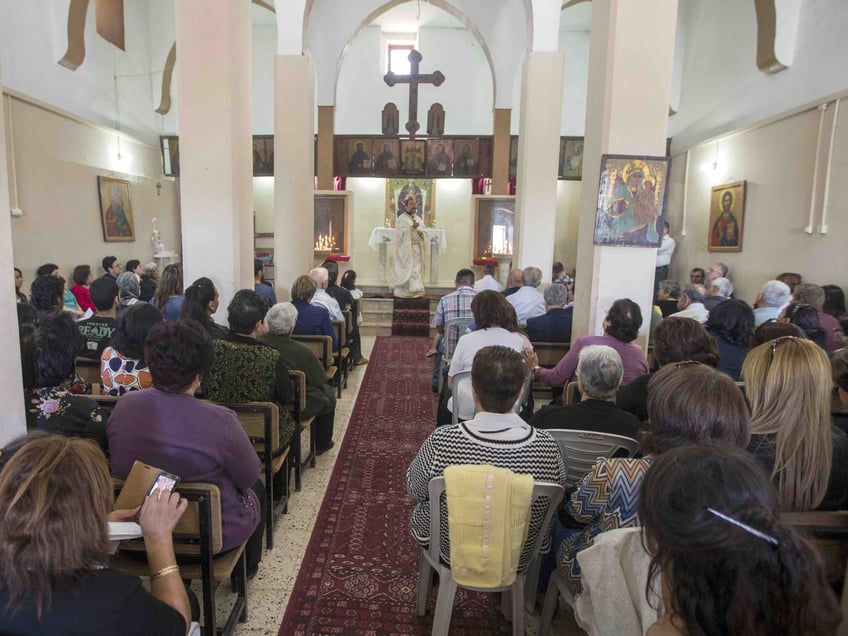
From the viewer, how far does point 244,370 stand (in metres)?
2.97

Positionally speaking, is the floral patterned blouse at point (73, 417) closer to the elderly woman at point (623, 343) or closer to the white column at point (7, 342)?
the white column at point (7, 342)

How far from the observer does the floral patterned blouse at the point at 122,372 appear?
2879 millimetres

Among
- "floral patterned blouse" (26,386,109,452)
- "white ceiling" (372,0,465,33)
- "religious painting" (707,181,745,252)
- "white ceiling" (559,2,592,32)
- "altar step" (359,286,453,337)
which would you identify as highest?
"white ceiling" (372,0,465,33)

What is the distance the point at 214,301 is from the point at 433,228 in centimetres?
963

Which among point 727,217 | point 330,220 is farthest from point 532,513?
point 330,220

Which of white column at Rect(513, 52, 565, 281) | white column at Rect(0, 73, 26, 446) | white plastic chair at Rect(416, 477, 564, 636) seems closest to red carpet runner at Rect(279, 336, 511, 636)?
white plastic chair at Rect(416, 477, 564, 636)

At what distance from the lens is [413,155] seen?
12.5m

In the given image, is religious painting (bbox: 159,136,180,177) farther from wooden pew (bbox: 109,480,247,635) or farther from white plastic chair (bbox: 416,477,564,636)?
white plastic chair (bbox: 416,477,564,636)

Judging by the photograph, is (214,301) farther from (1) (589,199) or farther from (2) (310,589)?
(1) (589,199)

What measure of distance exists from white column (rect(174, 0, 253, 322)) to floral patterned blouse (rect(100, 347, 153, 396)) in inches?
94.0

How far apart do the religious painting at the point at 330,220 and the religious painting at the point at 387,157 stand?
1.03 meters

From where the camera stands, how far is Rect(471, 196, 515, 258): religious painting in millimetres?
12086

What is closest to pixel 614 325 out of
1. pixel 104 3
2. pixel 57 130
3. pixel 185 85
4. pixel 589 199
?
pixel 589 199

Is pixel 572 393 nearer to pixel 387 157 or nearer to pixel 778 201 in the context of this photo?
pixel 778 201
